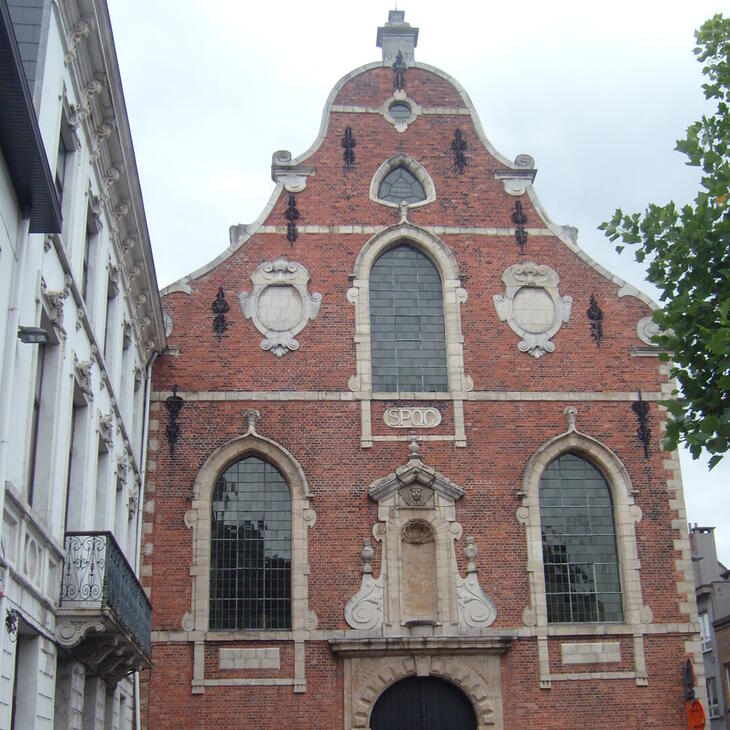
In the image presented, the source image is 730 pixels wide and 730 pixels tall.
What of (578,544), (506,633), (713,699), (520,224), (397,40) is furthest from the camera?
(713,699)

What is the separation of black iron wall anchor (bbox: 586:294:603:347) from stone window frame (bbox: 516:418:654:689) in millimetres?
1616

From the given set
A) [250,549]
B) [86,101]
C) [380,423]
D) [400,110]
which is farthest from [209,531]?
[400,110]

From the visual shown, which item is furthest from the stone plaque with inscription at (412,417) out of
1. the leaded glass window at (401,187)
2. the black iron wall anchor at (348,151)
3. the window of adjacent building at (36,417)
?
the window of adjacent building at (36,417)

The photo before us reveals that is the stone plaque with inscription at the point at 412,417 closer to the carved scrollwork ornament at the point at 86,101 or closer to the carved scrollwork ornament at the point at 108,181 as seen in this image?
the carved scrollwork ornament at the point at 108,181

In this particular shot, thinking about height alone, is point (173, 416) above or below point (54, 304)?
above

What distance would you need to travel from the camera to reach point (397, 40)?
78.1 feet

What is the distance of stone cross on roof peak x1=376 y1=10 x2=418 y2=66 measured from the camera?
77.7ft

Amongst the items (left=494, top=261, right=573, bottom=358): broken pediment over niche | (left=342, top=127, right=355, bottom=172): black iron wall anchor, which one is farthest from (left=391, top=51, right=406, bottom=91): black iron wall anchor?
(left=494, top=261, right=573, bottom=358): broken pediment over niche

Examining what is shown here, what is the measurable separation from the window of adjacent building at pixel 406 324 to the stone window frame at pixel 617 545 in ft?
7.53

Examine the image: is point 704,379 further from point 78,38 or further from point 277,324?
point 277,324

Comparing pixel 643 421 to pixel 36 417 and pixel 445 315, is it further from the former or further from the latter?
pixel 36 417

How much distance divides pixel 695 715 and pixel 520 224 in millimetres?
9380

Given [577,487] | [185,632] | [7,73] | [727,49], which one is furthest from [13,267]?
[577,487]

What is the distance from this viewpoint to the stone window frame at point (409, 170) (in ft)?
73.2
